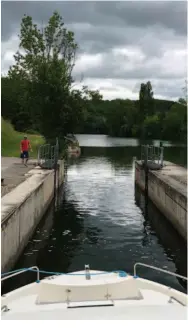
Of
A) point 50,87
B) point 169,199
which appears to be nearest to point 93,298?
point 169,199

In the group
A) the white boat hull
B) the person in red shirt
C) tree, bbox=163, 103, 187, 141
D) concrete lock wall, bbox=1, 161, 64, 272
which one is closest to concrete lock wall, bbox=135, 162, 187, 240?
concrete lock wall, bbox=1, 161, 64, 272

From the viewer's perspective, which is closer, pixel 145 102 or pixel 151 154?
pixel 151 154

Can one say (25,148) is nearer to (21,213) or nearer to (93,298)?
(21,213)

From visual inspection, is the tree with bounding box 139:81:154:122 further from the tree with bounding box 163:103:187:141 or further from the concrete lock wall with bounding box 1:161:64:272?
the concrete lock wall with bounding box 1:161:64:272

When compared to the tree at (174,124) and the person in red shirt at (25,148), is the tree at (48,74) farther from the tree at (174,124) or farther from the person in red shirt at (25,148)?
the tree at (174,124)

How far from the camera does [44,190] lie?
71.3 ft

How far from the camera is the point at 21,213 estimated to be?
14.6m

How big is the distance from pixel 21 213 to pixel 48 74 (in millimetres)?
27340

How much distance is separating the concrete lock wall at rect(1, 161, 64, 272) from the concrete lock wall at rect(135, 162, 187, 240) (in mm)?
6125

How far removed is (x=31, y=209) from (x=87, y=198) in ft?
28.3

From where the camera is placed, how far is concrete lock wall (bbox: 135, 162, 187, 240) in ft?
54.5
